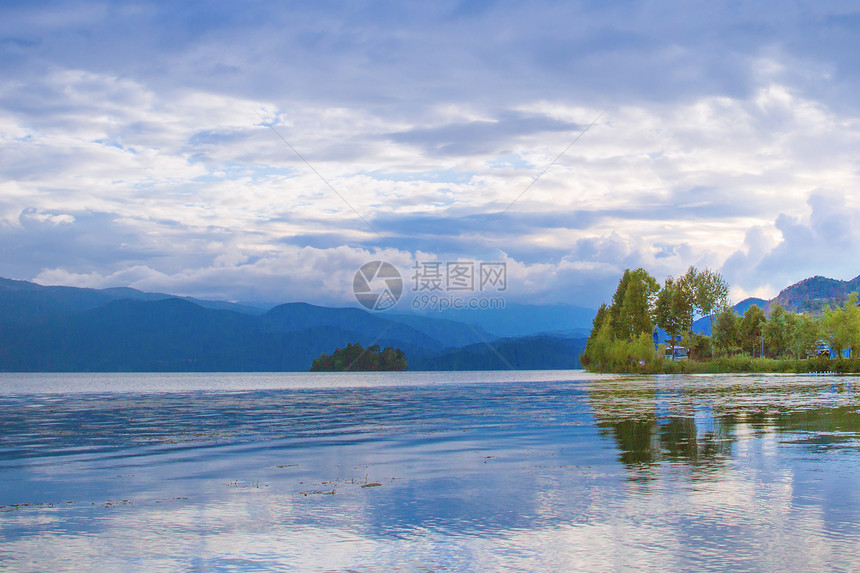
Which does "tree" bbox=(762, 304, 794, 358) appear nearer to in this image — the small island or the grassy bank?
the small island

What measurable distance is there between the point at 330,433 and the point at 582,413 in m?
15.8

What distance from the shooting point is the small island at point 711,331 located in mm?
126250

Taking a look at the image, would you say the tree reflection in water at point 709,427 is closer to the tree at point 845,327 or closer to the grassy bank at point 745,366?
the tree at point 845,327

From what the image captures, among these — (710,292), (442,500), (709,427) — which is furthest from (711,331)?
(442,500)

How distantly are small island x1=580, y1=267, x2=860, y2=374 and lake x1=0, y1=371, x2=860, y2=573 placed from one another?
10765cm

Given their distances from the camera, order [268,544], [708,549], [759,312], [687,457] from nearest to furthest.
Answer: [708,549] < [268,544] < [687,457] < [759,312]

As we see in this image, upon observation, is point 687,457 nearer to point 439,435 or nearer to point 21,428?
point 439,435

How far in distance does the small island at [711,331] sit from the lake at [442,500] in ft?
353

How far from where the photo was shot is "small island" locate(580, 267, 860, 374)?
414 ft

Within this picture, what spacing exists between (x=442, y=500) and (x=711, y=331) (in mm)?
148220

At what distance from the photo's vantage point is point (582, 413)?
4147 cm

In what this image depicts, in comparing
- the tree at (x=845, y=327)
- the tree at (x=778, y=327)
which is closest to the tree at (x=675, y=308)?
the tree at (x=778, y=327)

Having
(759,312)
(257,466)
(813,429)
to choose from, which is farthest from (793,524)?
(759,312)

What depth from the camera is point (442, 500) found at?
1570 centimetres
